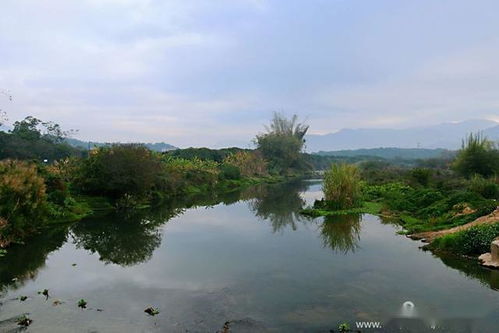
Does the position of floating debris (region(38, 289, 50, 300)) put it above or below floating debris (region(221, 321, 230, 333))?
below

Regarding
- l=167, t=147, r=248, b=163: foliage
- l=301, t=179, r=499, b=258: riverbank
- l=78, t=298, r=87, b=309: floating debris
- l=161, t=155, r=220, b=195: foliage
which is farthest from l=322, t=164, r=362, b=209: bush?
l=167, t=147, r=248, b=163: foliage

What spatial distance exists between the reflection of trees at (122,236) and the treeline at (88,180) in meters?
1.97

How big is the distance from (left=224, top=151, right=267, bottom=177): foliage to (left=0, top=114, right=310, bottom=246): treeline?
16cm

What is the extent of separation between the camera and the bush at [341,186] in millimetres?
23234

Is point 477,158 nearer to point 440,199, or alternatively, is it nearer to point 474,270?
point 440,199

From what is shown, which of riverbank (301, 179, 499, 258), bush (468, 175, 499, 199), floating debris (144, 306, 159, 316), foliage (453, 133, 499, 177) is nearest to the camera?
floating debris (144, 306, 159, 316)

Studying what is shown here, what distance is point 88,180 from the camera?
26.6 meters

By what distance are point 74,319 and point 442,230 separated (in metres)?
14.3

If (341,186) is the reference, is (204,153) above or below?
above

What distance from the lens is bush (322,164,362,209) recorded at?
915 inches

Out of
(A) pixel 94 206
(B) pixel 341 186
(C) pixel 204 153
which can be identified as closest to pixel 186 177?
(A) pixel 94 206

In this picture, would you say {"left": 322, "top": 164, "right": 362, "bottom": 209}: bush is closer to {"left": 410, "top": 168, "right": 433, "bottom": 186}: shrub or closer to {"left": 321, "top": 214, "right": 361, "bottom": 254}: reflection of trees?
{"left": 321, "top": 214, "right": 361, "bottom": 254}: reflection of trees

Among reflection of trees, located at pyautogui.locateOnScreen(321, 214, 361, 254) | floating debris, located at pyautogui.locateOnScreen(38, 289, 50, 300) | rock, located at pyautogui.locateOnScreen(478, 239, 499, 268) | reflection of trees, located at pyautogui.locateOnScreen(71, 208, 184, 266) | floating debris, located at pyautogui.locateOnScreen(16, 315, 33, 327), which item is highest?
rock, located at pyautogui.locateOnScreen(478, 239, 499, 268)

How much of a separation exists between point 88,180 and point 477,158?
30638 millimetres
